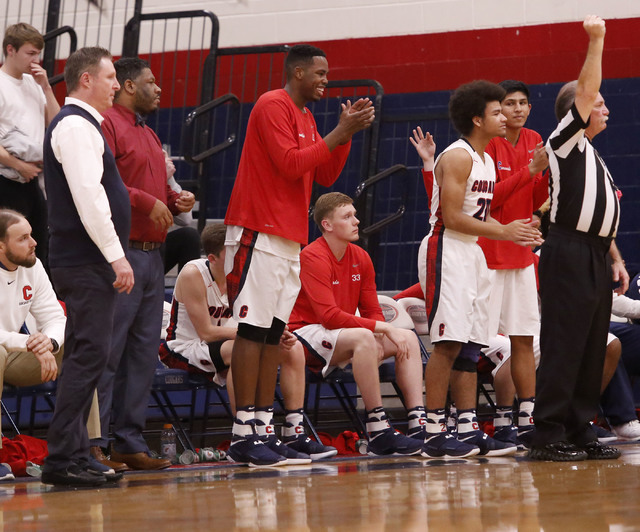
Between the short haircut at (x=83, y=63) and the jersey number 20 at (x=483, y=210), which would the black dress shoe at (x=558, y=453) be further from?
the short haircut at (x=83, y=63)

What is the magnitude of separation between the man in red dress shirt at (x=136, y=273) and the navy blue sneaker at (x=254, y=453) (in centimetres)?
41

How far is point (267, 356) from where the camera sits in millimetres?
4426

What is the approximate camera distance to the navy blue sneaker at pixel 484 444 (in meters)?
4.68

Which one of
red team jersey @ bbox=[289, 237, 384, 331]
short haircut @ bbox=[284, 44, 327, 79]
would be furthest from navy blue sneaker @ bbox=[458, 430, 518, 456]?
short haircut @ bbox=[284, 44, 327, 79]

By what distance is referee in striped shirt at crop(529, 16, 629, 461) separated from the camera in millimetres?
4246

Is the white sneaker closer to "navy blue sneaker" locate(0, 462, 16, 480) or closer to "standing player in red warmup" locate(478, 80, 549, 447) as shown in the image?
"standing player in red warmup" locate(478, 80, 549, 447)

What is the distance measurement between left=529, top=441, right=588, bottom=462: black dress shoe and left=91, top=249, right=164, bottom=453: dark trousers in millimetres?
1678

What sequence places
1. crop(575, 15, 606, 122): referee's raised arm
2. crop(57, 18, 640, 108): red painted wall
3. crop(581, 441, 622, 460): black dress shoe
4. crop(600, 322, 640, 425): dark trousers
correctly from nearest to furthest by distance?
1. crop(575, 15, 606, 122): referee's raised arm
2. crop(581, 441, 622, 460): black dress shoe
3. crop(600, 322, 640, 425): dark trousers
4. crop(57, 18, 640, 108): red painted wall

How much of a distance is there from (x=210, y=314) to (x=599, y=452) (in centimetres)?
216

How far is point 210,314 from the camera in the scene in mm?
5512

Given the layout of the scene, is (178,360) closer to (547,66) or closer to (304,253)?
(304,253)

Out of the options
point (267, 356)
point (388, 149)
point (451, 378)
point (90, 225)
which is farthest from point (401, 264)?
point (90, 225)

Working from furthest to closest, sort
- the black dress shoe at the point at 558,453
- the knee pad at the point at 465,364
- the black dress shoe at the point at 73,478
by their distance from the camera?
the knee pad at the point at 465,364 → the black dress shoe at the point at 558,453 → the black dress shoe at the point at 73,478

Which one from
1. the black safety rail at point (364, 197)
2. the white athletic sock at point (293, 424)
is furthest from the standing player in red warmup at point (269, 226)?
Answer: the black safety rail at point (364, 197)
